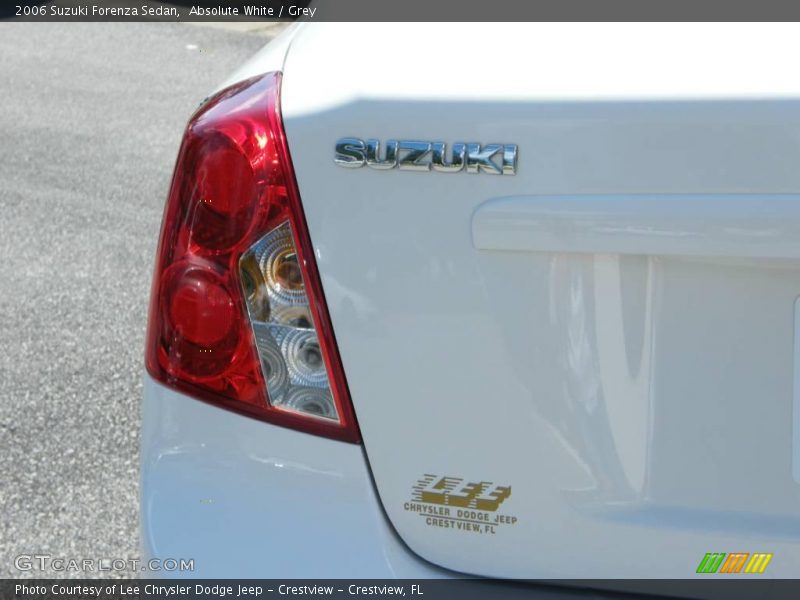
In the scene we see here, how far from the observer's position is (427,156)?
149 centimetres

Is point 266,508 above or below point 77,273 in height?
above

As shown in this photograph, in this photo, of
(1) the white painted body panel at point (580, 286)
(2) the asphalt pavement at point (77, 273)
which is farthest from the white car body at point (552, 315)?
(2) the asphalt pavement at point (77, 273)

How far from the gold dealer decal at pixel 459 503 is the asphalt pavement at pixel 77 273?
1721 mm

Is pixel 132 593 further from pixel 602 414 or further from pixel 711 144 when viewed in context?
pixel 711 144

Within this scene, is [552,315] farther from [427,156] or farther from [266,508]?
[266,508]

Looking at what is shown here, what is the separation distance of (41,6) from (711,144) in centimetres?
1214

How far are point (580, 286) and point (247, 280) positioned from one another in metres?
0.48

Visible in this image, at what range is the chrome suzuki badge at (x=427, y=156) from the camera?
1.46 meters

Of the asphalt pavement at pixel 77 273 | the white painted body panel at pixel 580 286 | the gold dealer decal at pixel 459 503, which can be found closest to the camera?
the white painted body panel at pixel 580 286
